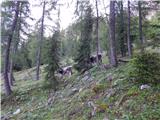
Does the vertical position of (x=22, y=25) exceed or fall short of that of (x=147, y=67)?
it exceeds it

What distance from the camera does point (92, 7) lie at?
857 inches

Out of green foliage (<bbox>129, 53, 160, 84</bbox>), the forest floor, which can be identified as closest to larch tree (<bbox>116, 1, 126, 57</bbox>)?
the forest floor

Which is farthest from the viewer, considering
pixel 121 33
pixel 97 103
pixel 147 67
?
pixel 121 33

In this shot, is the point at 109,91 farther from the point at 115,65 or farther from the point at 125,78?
the point at 115,65

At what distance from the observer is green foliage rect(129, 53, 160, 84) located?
10.5m

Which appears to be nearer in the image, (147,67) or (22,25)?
(147,67)

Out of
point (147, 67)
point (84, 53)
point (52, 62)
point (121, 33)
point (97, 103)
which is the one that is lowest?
point (97, 103)

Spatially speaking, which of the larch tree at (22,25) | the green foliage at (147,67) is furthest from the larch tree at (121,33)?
the green foliage at (147,67)

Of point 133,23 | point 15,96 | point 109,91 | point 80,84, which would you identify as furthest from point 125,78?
point 133,23

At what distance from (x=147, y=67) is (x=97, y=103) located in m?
2.37

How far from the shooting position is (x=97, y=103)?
35.4ft

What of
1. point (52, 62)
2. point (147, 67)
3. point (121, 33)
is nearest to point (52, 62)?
point (52, 62)

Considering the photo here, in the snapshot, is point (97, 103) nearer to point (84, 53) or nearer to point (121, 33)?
point (84, 53)

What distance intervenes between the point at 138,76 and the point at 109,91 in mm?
1404
